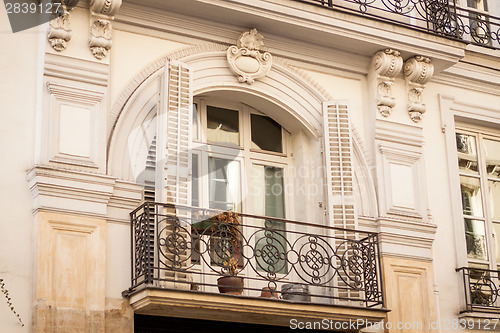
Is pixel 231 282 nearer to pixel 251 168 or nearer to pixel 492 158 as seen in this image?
pixel 251 168

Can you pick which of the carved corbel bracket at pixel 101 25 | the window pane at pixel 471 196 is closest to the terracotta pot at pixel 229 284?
the carved corbel bracket at pixel 101 25

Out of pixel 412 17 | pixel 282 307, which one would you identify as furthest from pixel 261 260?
pixel 412 17

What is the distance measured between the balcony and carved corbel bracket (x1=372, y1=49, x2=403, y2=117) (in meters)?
1.49

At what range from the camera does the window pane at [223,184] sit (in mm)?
9828

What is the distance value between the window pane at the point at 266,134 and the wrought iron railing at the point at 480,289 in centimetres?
236

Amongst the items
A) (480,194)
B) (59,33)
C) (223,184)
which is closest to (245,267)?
(223,184)

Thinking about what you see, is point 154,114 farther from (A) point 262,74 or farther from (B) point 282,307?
(B) point 282,307

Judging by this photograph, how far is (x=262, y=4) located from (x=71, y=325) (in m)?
3.79

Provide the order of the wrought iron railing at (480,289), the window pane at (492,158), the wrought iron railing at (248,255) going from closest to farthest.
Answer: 1. the wrought iron railing at (248,255)
2. the wrought iron railing at (480,289)
3. the window pane at (492,158)

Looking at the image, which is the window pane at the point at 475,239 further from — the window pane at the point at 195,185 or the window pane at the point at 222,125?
the window pane at the point at 195,185

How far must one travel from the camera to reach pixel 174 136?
907cm

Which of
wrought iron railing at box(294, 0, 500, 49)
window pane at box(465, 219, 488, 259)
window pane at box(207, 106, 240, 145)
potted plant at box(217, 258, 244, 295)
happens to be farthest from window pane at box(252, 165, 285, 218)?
window pane at box(465, 219, 488, 259)

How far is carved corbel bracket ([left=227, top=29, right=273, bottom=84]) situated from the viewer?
32.7 feet

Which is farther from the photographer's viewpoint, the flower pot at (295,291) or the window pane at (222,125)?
the window pane at (222,125)
